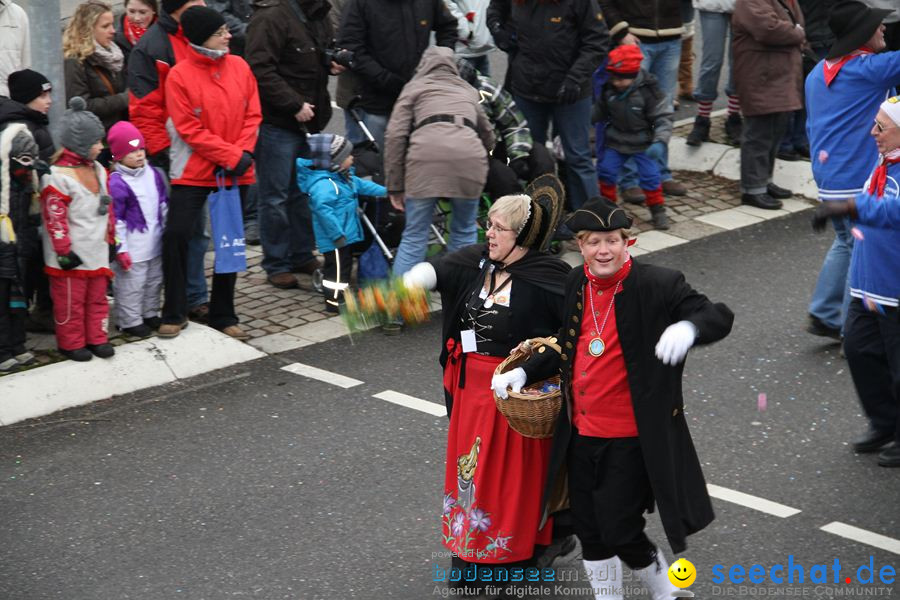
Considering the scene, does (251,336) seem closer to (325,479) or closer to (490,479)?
(325,479)

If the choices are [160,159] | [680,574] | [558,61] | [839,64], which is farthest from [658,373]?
[558,61]

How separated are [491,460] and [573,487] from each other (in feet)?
1.38

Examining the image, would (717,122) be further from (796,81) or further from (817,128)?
(817,128)

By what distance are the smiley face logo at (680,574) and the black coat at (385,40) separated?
5.17m

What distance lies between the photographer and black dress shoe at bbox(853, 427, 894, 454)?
7.35m

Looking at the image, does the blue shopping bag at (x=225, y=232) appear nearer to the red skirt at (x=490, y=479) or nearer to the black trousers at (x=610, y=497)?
the red skirt at (x=490, y=479)

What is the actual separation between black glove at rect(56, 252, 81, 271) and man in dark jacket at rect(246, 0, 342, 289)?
2.01 metres

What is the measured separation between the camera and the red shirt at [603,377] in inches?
212

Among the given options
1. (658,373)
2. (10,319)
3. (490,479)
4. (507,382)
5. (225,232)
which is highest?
(658,373)

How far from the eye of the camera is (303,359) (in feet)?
28.9

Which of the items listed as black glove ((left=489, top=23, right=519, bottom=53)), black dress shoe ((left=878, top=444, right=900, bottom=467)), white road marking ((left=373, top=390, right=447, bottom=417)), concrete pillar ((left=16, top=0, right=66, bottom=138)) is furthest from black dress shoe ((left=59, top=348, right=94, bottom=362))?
black dress shoe ((left=878, top=444, right=900, bottom=467))

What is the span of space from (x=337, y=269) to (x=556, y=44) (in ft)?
8.42

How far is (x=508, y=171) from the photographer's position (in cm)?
998

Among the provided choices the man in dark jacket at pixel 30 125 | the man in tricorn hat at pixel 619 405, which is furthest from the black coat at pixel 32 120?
the man in tricorn hat at pixel 619 405
